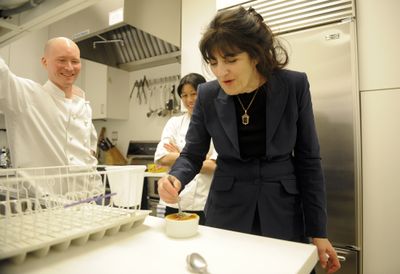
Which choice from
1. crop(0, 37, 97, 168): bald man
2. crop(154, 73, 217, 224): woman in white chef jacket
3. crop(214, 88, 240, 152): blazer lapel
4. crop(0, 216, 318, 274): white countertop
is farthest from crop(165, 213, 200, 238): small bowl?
crop(0, 37, 97, 168): bald man

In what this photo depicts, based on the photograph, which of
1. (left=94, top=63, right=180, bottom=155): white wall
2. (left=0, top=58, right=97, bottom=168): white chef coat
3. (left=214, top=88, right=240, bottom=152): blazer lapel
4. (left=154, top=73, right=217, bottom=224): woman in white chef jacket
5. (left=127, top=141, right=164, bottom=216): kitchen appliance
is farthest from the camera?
(left=94, top=63, right=180, bottom=155): white wall

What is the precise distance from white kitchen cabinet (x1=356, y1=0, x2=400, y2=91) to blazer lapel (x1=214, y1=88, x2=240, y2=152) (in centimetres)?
92

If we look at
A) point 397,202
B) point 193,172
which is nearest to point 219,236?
point 193,172

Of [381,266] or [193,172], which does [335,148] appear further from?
[193,172]

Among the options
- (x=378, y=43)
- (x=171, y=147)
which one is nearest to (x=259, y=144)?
(x=171, y=147)

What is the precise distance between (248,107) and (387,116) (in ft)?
2.94

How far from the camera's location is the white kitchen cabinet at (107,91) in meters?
2.86

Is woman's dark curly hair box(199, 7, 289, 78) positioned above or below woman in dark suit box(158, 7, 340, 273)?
above

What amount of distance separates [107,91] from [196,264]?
2.67 m

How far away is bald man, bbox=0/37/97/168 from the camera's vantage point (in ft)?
3.74

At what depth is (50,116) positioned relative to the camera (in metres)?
1.25

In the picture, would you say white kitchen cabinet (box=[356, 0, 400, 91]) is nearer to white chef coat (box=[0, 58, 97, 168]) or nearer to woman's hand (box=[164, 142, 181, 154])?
woman's hand (box=[164, 142, 181, 154])

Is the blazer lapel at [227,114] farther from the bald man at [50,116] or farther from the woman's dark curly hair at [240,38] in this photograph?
the bald man at [50,116]

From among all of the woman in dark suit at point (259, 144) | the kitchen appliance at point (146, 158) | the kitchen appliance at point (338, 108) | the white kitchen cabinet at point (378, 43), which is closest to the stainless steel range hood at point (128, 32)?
the kitchen appliance at point (146, 158)
